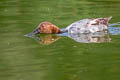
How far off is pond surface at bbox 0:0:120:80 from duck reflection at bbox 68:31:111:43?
18 cm

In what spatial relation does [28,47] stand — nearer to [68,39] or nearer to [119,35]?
[68,39]

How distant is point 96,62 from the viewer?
32.8 ft

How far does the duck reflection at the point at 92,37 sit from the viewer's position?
12.2 m

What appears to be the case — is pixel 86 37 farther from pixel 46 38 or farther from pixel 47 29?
pixel 47 29

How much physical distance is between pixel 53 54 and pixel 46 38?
8.12ft

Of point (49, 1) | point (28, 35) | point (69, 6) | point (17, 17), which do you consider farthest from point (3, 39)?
point (49, 1)

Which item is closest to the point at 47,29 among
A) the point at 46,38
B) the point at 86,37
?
the point at 46,38

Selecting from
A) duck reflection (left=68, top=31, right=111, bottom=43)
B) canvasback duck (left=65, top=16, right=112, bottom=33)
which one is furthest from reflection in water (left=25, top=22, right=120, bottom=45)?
canvasback duck (left=65, top=16, right=112, bottom=33)

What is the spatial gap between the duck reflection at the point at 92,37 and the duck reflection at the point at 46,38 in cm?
46

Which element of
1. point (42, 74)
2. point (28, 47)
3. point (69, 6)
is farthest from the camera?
point (69, 6)

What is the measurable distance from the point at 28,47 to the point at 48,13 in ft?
19.5

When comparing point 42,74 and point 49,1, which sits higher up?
point 49,1

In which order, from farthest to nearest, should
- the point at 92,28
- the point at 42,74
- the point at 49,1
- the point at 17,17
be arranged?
the point at 49,1 < the point at 17,17 < the point at 92,28 < the point at 42,74

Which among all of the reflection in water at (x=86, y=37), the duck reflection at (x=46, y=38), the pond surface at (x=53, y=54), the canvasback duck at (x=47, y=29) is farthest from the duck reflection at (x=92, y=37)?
the canvasback duck at (x=47, y=29)
